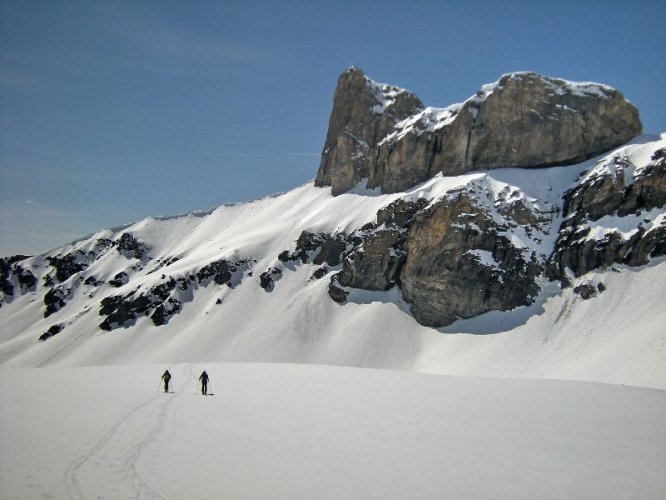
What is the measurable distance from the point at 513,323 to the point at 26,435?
187 feet

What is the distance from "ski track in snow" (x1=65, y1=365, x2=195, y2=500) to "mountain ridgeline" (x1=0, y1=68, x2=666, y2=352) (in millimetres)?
56836

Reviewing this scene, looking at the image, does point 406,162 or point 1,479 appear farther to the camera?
point 406,162

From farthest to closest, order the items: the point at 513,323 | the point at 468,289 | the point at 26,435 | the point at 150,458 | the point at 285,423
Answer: the point at 468,289
the point at 513,323
the point at 285,423
the point at 26,435
the point at 150,458

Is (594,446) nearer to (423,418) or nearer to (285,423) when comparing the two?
(423,418)

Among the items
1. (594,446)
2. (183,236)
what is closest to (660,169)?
(594,446)

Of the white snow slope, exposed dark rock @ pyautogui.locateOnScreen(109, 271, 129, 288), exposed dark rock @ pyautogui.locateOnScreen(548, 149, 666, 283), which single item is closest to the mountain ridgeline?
exposed dark rock @ pyautogui.locateOnScreen(548, 149, 666, 283)

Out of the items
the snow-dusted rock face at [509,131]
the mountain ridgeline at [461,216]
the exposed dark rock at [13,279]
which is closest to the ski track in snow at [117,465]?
the mountain ridgeline at [461,216]

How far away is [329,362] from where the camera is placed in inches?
2569

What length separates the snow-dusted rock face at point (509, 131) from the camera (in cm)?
7706

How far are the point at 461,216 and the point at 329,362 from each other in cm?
2832

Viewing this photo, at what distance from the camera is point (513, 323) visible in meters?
61.3

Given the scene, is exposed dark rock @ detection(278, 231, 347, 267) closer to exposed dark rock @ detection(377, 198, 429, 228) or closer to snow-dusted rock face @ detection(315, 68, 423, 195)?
exposed dark rock @ detection(377, 198, 429, 228)

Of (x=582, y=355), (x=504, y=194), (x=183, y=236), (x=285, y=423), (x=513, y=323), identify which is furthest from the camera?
(x=183, y=236)

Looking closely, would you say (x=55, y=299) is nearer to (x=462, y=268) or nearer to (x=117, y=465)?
(x=462, y=268)
